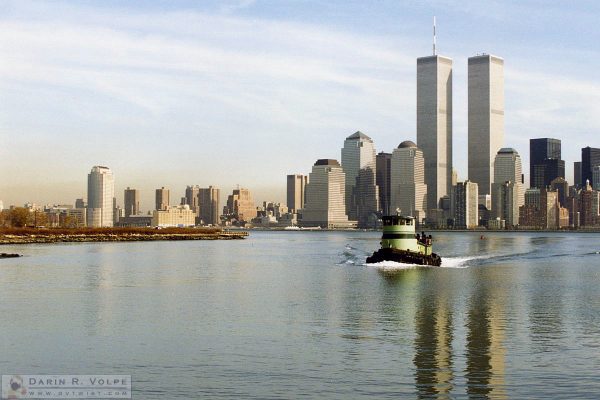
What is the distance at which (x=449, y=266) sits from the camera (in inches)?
4582

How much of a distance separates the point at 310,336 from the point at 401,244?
225ft

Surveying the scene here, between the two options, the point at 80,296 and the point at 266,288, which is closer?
the point at 80,296

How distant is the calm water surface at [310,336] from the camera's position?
103 ft

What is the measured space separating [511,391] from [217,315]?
25691 mm

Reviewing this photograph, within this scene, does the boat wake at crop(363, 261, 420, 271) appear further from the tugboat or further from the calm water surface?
the calm water surface

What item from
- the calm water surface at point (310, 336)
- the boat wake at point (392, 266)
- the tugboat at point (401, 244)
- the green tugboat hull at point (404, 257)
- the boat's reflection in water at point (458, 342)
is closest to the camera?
the boat's reflection in water at point (458, 342)

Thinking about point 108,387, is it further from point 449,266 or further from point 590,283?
point 449,266

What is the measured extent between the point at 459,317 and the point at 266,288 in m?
26.2

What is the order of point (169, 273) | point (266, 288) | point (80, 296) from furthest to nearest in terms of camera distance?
point (169, 273)
point (266, 288)
point (80, 296)

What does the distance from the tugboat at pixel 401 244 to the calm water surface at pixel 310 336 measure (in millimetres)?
25915

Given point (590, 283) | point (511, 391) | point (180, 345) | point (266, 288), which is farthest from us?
point (590, 283)

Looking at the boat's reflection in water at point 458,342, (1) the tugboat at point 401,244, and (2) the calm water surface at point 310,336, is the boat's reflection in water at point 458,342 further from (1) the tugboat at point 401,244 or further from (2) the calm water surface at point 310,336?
(1) the tugboat at point 401,244

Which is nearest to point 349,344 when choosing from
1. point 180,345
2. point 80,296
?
point 180,345

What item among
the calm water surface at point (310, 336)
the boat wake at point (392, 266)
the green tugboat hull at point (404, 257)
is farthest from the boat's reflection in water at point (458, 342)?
the green tugboat hull at point (404, 257)
